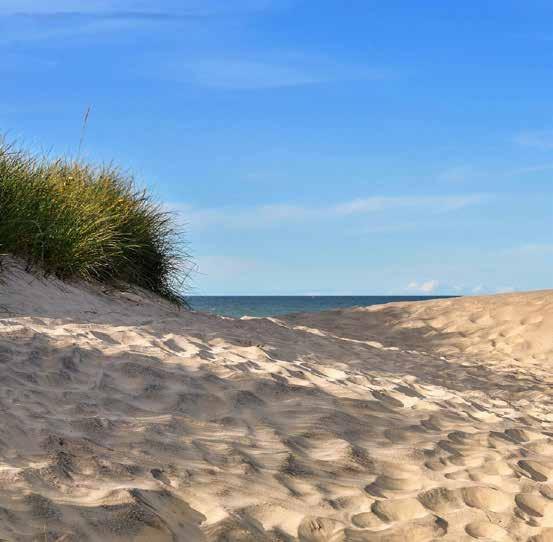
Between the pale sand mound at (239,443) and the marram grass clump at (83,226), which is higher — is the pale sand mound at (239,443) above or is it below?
below

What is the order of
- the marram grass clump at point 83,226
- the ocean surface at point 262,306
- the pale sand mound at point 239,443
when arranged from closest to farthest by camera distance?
the pale sand mound at point 239,443, the marram grass clump at point 83,226, the ocean surface at point 262,306

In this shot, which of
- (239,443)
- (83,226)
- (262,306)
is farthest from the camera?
(262,306)

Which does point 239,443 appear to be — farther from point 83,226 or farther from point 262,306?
point 262,306

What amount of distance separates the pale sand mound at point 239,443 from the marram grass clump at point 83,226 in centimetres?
115

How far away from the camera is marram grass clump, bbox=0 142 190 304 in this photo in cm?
748

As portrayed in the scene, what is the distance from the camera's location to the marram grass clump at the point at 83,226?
24.5 feet

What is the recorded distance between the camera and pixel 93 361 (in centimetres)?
448

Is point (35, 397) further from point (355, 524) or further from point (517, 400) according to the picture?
point (517, 400)

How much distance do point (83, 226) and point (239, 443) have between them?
484 cm

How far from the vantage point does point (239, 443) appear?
357cm

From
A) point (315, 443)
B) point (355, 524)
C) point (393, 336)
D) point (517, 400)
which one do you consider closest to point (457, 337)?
point (393, 336)

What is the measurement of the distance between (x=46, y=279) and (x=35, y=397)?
147 inches

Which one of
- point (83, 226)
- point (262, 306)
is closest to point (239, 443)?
point (83, 226)

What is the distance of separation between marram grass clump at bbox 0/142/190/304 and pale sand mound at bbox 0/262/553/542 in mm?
1149
